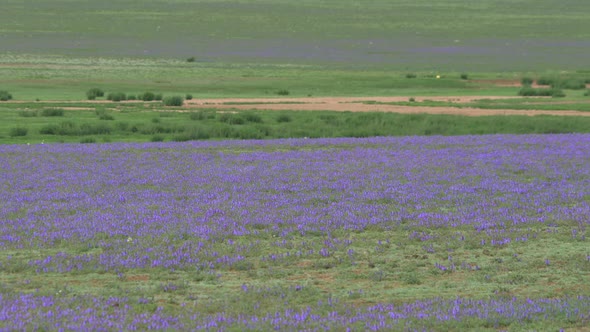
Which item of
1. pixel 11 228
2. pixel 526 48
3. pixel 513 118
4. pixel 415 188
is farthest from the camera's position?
pixel 526 48

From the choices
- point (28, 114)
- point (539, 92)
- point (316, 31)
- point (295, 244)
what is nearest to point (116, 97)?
point (28, 114)

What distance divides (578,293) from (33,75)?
64.3m

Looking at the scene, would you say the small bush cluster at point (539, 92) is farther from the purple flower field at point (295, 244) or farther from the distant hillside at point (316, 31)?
the purple flower field at point (295, 244)

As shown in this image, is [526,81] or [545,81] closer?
[545,81]

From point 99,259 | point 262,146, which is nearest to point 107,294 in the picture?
point 99,259

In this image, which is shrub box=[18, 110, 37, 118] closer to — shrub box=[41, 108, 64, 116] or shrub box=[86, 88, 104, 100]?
shrub box=[41, 108, 64, 116]

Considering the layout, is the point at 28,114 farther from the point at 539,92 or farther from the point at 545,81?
the point at 545,81

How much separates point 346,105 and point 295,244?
3438cm

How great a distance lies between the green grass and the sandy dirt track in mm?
3405

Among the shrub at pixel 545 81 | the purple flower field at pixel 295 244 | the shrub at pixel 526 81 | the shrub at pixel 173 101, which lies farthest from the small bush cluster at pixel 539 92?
the purple flower field at pixel 295 244

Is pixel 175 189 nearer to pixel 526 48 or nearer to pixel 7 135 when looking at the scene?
pixel 7 135

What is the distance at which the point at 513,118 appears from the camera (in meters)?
38.4

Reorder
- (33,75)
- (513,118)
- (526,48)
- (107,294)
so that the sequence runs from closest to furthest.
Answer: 1. (107,294)
2. (513,118)
3. (33,75)
4. (526,48)

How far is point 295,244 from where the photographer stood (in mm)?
13547
